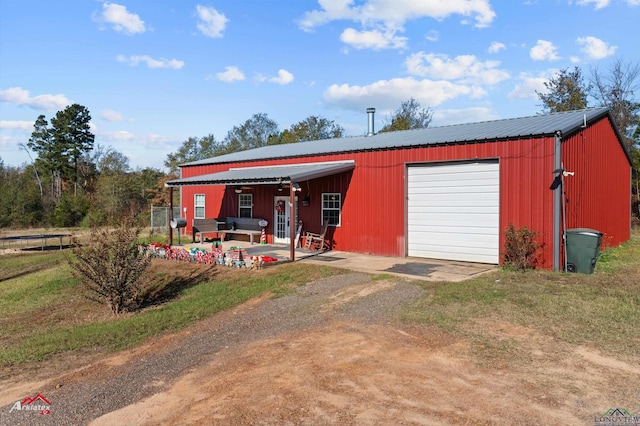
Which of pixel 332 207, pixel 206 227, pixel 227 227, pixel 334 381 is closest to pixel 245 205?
pixel 227 227

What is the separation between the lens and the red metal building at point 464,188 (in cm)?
1016

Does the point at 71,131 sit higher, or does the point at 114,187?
the point at 71,131

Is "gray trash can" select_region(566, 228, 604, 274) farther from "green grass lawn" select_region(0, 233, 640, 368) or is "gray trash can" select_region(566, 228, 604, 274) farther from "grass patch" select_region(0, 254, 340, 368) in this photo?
"grass patch" select_region(0, 254, 340, 368)

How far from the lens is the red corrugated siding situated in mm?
10961

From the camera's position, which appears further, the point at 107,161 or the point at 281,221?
the point at 107,161

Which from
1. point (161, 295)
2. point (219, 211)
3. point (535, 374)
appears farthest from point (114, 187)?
point (535, 374)

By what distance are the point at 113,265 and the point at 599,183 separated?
13367 millimetres

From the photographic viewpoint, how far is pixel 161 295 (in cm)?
1001

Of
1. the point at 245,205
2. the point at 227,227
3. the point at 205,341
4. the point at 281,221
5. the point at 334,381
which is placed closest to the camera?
the point at 334,381

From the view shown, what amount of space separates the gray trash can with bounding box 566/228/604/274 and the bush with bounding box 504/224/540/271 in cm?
67

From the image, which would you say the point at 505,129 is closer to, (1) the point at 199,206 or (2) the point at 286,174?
(2) the point at 286,174

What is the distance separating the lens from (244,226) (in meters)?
17.1

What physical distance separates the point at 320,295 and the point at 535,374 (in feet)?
14.9

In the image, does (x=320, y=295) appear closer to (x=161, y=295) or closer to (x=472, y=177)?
(x=161, y=295)
